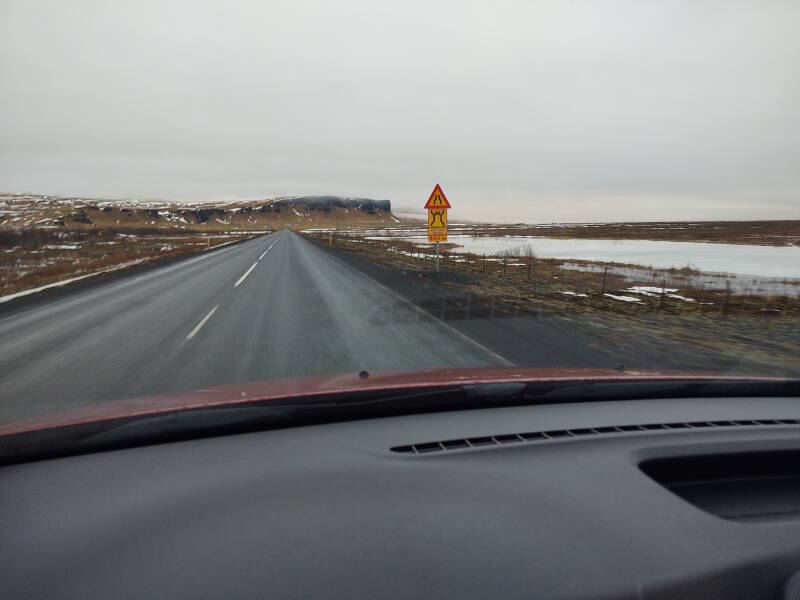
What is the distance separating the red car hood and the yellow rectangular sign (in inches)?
523

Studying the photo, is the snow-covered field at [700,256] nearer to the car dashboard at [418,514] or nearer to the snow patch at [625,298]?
the snow patch at [625,298]

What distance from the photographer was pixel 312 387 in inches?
112

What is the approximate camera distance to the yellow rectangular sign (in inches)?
650

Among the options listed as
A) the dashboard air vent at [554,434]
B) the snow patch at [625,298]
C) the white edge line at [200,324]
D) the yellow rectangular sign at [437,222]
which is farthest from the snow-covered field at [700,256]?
the dashboard air vent at [554,434]

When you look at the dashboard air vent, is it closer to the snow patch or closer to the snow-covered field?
the snow patch

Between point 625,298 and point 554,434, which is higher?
point 554,434

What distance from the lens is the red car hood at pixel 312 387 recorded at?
2.44m

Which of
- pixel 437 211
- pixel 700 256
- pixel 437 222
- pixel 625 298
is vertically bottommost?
pixel 625 298

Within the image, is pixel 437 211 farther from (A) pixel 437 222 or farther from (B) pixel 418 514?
(B) pixel 418 514

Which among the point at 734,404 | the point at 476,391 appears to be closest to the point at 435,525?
the point at 476,391

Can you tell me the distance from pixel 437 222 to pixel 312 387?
558 inches

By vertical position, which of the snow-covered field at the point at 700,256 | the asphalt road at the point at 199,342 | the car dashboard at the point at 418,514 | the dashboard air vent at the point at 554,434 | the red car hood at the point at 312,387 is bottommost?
the asphalt road at the point at 199,342

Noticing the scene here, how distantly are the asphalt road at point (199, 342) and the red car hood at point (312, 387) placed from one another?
2506 mm

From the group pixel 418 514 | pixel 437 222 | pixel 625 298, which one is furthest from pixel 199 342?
pixel 625 298
